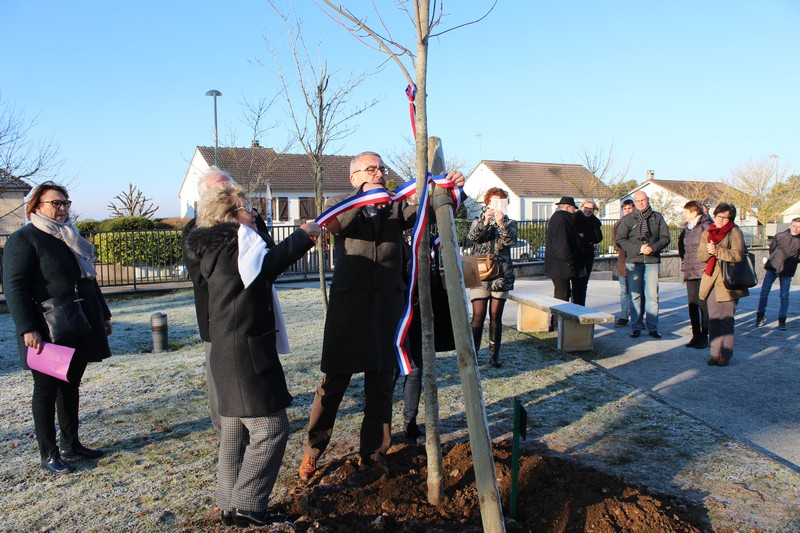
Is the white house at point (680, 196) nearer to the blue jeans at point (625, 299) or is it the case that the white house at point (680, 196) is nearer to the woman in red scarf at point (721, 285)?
the blue jeans at point (625, 299)

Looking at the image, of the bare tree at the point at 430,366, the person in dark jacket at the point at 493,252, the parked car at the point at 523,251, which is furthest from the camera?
the parked car at the point at 523,251

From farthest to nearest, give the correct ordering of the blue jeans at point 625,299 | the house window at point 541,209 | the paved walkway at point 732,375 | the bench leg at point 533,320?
1. the house window at point 541,209
2. the blue jeans at point 625,299
3. the bench leg at point 533,320
4. the paved walkway at point 732,375

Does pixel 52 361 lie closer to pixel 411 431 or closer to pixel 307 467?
pixel 307 467

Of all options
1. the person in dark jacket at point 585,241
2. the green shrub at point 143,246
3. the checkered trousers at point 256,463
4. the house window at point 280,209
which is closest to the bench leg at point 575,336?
the person in dark jacket at point 585,241

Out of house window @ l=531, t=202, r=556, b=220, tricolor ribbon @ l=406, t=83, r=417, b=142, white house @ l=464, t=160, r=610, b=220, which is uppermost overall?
white house @ l=464, t=160, r=610, b=220

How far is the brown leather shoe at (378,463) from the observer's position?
3.55 m

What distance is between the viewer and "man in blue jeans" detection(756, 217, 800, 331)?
9141 mm

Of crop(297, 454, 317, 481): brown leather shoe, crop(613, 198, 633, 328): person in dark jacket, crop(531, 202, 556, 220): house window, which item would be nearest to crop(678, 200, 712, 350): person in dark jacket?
crop(613, 198, 633, 328): person in dark jacket

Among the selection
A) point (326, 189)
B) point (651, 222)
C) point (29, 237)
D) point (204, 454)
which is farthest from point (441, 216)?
point (326, 189)

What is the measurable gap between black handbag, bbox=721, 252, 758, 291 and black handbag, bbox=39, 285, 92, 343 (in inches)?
240

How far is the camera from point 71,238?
158 inches

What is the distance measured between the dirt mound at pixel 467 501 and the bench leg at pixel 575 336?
3611 mm

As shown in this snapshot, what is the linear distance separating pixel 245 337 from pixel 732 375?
5297 mm

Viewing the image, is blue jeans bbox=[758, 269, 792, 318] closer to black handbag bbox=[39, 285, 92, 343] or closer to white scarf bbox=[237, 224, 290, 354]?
white scarf bbox=[237, 224, 290, 354]
